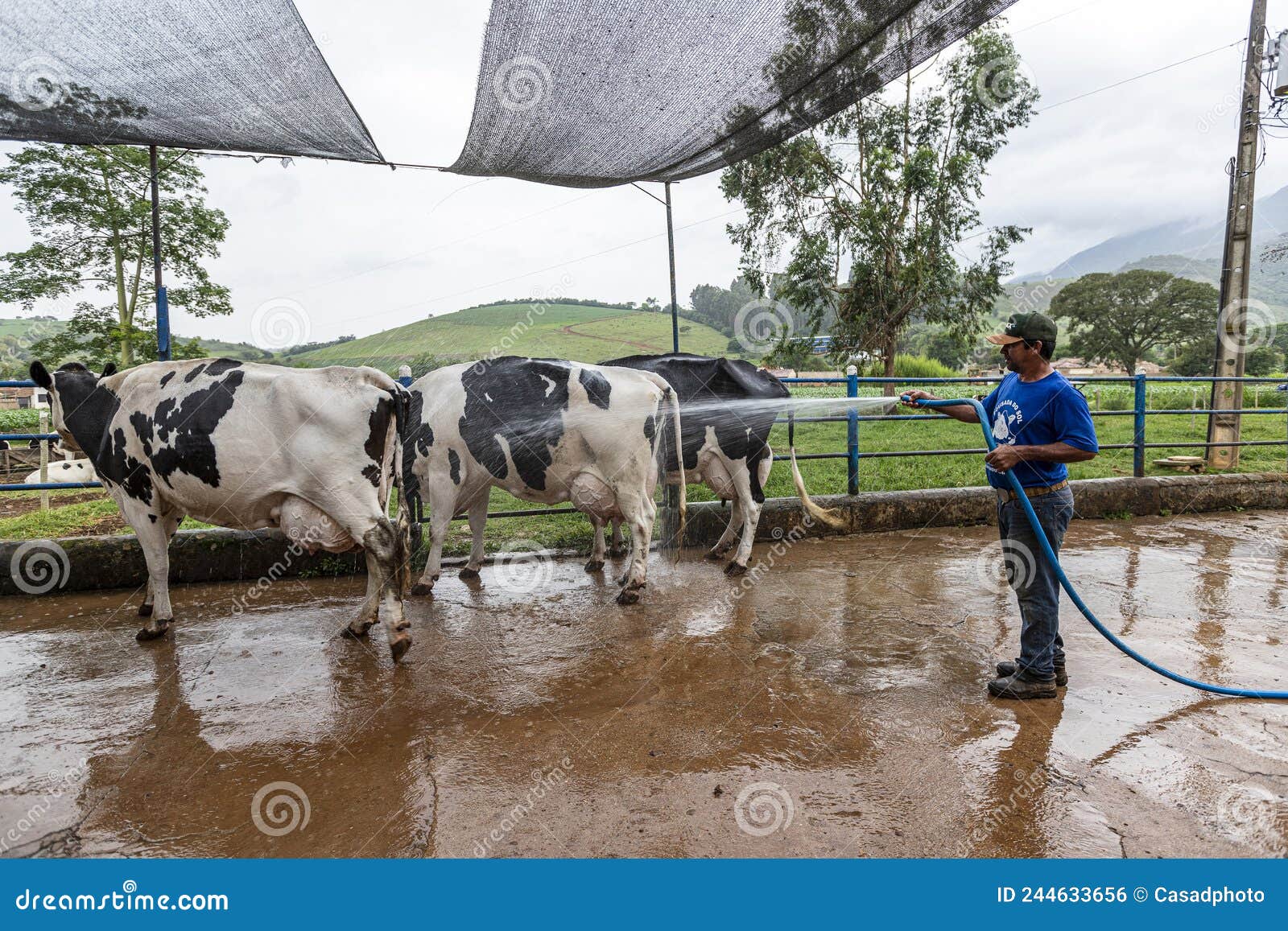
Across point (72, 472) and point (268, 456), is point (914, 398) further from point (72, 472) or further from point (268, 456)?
point (72, 472)

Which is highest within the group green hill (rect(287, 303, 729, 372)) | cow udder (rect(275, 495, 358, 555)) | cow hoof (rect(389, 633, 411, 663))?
green hill (rect(287, 303, 729, 372))

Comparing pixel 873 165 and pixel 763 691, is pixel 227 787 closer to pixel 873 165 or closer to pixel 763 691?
pixel 763 691

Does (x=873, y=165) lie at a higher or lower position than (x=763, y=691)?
higher

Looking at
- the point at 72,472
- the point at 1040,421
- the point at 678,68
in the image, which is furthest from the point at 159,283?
the point at 72,472

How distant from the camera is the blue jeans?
11.3 ft

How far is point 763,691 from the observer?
3.56 m

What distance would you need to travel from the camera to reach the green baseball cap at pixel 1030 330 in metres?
3.38

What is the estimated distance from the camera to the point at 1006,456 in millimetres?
3328

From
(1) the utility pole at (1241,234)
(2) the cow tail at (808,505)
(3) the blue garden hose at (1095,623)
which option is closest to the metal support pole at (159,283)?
(2) the cow tail at (808,505)

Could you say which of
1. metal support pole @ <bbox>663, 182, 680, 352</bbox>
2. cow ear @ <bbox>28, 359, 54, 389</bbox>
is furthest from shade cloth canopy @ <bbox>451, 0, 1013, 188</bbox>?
cow ear @ <bbox>28, 359, 54, 389</bbox>

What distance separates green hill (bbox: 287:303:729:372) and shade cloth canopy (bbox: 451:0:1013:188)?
127 inches

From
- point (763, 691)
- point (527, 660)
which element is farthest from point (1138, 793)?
point (527, 660)

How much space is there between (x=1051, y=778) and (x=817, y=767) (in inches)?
33.3

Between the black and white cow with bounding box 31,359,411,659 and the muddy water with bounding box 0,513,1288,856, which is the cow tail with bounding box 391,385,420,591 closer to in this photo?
the black and white cow with bounding box 31,359,411,659
